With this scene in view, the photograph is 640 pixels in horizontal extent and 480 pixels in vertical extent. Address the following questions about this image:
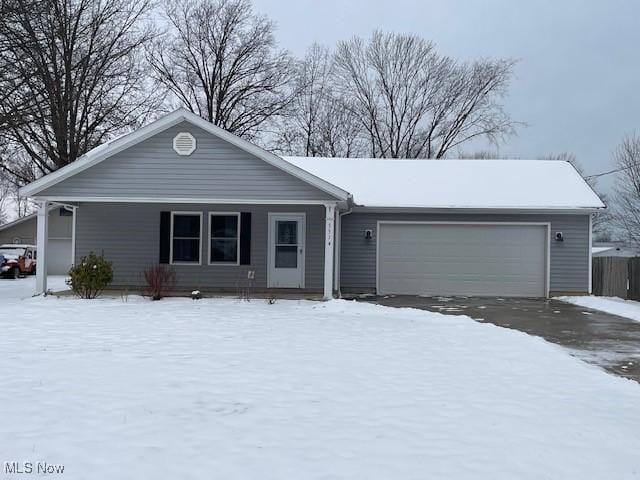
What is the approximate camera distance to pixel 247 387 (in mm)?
5691

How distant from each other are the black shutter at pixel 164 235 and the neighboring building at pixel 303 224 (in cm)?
3

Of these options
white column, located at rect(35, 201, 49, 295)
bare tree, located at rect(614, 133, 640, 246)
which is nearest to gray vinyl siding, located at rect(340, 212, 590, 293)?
white column, located at rect(35, 201, 49, 295)

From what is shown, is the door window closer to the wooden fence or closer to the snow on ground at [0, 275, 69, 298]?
the snow on ground at [0, 275, 69, 298]

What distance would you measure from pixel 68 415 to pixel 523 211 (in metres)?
13.7

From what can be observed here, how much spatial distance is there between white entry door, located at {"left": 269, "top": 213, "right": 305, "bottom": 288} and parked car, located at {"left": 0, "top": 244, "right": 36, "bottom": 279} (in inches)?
537

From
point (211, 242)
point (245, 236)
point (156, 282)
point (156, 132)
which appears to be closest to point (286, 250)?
point (245, 236)

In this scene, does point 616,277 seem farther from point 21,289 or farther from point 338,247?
point 21,289

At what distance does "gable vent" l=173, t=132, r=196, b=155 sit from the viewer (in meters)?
13.5

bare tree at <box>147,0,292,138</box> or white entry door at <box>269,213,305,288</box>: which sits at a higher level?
bare tree at <box>147,0,292,138</box>

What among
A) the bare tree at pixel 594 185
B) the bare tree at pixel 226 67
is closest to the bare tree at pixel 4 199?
the bare tree at pixel 226 67

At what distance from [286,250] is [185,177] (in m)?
3.61

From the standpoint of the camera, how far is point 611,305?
14.1m

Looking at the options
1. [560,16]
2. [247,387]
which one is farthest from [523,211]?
[247,387]

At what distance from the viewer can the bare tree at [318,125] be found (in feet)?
113
